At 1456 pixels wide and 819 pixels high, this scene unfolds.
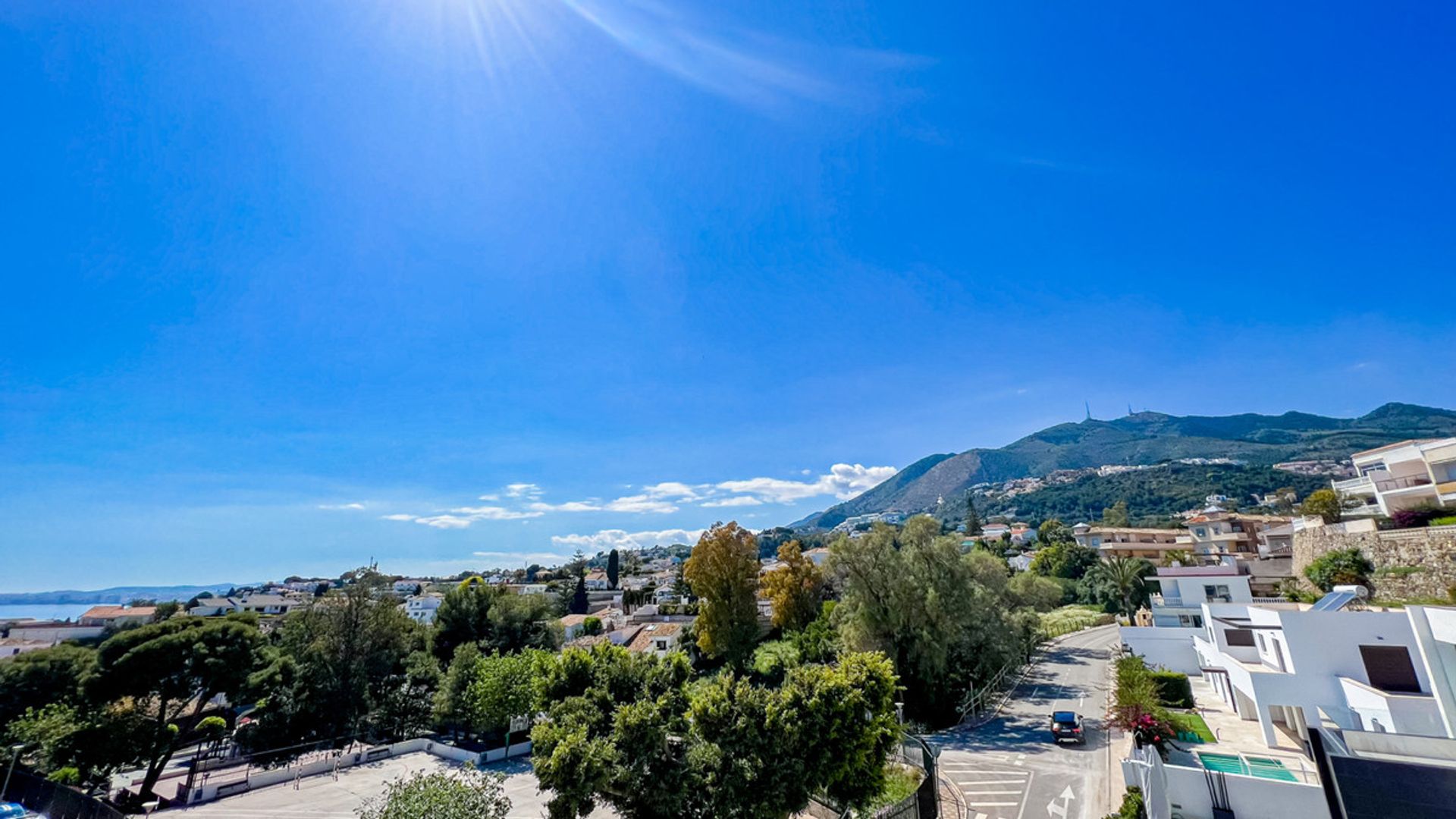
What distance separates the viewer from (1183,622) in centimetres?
3400

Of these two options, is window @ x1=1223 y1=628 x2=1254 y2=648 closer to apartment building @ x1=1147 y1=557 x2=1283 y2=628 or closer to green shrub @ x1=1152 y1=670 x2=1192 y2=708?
green shrub @ x1=1152 y1=670 x2=1192 y2=708

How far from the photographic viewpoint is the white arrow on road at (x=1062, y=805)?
47.0ft

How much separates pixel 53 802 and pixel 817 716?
22.1 m

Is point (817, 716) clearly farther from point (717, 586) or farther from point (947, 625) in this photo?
point (717, 586)

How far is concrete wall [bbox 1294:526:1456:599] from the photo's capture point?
22.3m

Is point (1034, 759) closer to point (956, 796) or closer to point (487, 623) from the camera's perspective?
point (956, 796)

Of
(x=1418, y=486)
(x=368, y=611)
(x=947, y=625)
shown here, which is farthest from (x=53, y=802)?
(x=1418, y=486)

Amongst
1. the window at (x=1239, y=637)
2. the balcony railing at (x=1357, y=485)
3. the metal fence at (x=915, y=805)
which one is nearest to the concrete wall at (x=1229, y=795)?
the metal fence at (x=915, y=805)

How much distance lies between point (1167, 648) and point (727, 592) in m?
23.5

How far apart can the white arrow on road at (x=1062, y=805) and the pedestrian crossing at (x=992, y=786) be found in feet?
2.24

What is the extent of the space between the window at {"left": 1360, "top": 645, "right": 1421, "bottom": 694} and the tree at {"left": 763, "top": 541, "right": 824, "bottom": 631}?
935 inches

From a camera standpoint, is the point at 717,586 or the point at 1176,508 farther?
the point at 1176,508

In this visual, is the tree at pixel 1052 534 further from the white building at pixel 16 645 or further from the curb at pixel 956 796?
the white building at pixel 16 645

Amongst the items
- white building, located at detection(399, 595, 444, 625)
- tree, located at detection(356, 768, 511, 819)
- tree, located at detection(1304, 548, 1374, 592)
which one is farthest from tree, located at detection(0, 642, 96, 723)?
tree, located at detection(1304, 548, 1374, 592)
